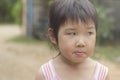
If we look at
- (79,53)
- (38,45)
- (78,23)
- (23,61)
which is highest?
(78,23)

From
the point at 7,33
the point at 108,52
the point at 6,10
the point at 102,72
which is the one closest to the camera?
the point at 102,72

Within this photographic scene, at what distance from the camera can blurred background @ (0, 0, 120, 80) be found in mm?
7086

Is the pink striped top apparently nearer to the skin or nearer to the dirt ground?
the skin

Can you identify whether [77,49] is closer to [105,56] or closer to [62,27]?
[62,27]

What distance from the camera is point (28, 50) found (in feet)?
30.6

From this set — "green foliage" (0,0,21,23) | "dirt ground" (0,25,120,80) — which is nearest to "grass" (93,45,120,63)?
"dirt ground" (0,25,120,80)

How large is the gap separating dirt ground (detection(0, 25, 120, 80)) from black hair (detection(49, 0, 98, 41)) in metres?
4.02

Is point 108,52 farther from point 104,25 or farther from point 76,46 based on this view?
point 76,46

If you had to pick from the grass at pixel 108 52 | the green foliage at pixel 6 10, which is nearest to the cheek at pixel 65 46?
the grass at pixel 108 52

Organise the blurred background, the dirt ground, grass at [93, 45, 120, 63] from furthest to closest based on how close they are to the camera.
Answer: grass at [93, 45, 120, 63]
the blurred background
the dirt ground

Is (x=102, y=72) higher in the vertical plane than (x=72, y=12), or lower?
lower

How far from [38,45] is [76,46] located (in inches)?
307

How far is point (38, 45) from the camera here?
394 inches

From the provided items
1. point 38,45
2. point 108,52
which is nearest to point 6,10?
point 38,45
